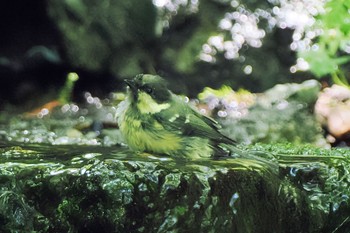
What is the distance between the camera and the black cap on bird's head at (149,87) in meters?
2.67

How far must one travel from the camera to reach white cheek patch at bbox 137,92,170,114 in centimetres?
268

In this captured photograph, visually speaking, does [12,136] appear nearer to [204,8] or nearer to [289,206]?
[289,206]

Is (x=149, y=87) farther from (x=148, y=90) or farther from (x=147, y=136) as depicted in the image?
(x=147, y=136)

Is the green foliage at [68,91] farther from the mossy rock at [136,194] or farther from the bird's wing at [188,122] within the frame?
the bird's wing at [188,122]

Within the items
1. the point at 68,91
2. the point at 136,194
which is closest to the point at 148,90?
the point at 136,194

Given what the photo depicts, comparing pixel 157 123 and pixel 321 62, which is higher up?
pixel 321 62

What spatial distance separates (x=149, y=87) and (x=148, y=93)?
24 millimetres

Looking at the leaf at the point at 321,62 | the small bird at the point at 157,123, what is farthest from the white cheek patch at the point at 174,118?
the leaf at the point at 321,62

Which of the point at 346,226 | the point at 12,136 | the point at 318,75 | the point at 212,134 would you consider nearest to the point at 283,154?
the point at 346,226

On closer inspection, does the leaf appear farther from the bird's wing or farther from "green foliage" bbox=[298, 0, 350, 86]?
the bird's wing

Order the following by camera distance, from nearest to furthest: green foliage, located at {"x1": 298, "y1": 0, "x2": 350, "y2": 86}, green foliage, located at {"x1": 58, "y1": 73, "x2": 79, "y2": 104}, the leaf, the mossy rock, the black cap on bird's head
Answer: the mossy rock
the black cap on bird's head
green foliage, located at {"x1": 298, "y1": 0, "x2": 350, "y2": 86}
the leaf
green foliage, located at {"x1": 58, "y1": 73, "x2": 79, "y2": 104}

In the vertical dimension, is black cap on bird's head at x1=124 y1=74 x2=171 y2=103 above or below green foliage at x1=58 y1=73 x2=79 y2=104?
below

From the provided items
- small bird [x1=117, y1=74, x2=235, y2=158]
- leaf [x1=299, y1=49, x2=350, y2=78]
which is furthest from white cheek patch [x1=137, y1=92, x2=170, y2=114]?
leaf [x1=299, y1=49, x2=350, y2=78]

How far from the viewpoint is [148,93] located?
8.80 ft
